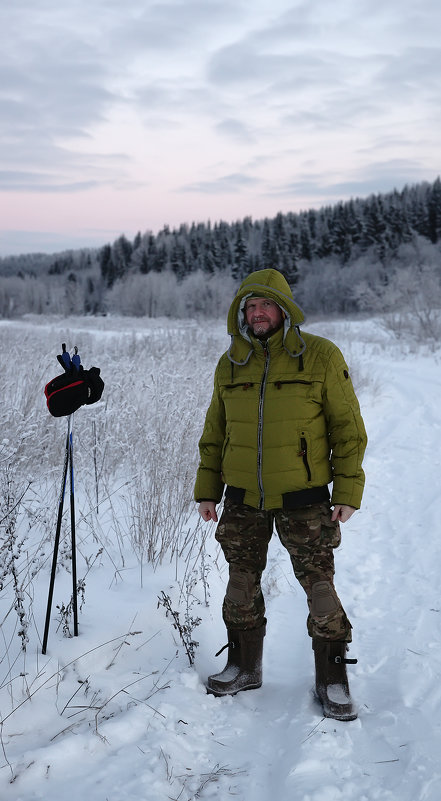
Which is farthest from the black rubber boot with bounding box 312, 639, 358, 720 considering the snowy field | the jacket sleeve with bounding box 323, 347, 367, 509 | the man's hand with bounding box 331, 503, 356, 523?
the jacket sleeve with bounding box 323, 347, 367, 509

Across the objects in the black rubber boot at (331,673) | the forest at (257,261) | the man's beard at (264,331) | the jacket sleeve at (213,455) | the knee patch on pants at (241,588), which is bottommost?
the black rubber boot at (331,673)

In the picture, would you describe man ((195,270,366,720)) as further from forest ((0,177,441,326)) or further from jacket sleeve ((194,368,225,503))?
forest ((0,177,441,326))

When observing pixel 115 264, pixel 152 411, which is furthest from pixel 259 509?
pixel 115 264

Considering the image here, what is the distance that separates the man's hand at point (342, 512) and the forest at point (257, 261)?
54942 millimetres

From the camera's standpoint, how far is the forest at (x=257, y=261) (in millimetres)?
70125

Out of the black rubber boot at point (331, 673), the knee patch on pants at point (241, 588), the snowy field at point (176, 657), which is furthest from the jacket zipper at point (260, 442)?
the snowy field at point (176, 657)

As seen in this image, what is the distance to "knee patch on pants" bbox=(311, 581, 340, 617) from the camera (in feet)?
8.83

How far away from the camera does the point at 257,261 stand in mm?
86000

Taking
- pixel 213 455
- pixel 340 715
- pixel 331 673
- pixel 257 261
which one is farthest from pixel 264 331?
pixel 257 261

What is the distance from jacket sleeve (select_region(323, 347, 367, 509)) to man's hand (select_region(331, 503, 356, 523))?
0.02 meters

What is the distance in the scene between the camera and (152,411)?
21.0 feet

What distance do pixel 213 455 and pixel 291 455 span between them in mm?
528

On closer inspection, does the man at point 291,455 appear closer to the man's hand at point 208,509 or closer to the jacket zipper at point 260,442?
the jacket zipper at point 260,442

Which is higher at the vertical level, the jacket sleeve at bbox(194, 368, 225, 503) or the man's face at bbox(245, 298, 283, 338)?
the man's face at bbox(245, 298, 283, 338)
